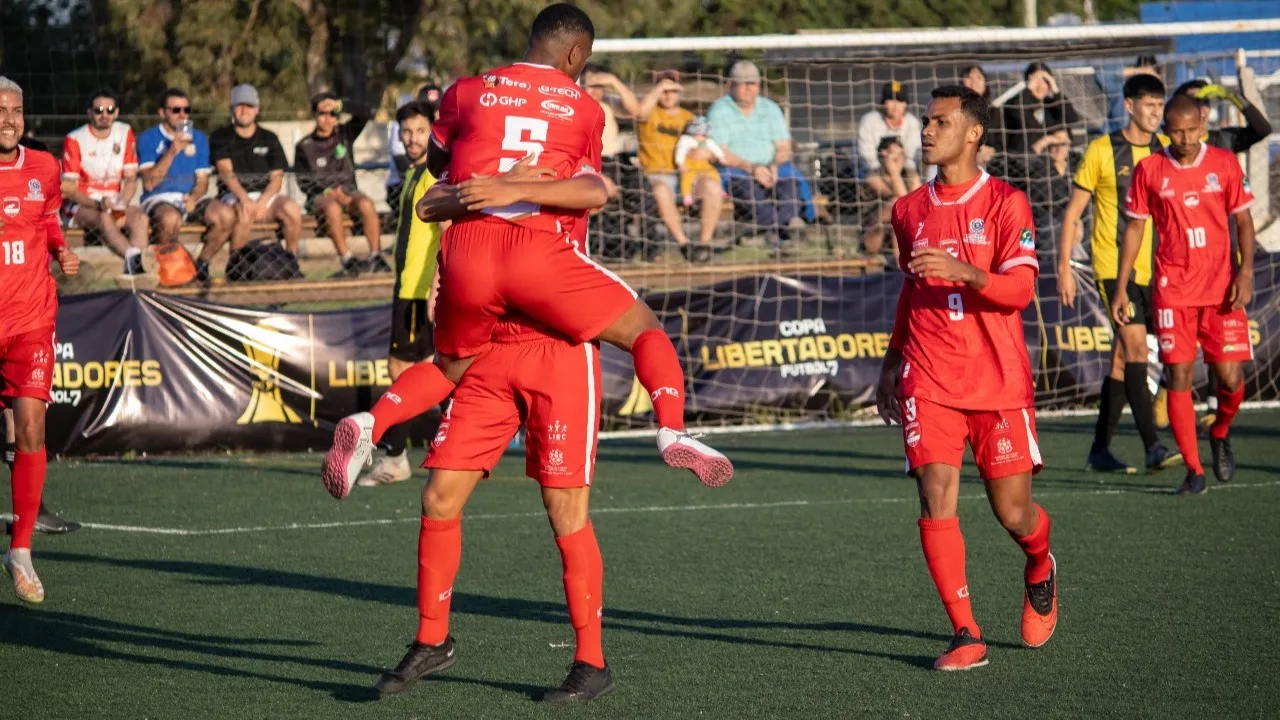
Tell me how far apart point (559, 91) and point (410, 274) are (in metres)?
5.19

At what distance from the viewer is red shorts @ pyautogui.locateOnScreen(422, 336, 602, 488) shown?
17.1ft

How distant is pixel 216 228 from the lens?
1442cm

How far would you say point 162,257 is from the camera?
1401 cm

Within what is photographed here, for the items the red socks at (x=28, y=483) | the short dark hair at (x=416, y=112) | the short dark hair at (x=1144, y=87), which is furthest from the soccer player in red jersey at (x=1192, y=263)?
the red socks at (x=28, y=483)

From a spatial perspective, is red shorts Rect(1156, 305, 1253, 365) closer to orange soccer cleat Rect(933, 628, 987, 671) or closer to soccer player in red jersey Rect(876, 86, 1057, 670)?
soccer player in red jersey Rect(876, 86, 1057, 670)

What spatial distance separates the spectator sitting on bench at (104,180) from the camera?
1411cm

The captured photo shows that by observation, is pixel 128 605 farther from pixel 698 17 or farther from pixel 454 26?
pixel 698 17

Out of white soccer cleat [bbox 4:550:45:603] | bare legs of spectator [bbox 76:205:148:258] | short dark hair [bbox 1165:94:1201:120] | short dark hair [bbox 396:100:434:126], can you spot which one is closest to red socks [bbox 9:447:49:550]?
white soccer cleat [bbox 4:550:45:603]

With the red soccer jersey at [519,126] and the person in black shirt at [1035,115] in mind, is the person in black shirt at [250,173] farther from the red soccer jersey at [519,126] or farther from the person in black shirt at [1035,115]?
the red soccer jersey at [519,126]

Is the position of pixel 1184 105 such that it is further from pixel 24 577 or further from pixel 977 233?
pixel 24 577

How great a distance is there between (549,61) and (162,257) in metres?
9.62

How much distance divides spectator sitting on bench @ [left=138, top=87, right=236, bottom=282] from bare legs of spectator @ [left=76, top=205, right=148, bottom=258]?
175 millimetres

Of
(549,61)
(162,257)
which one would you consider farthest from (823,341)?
(549,61)

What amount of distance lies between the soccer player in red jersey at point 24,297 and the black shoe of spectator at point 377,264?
706 centimetres
